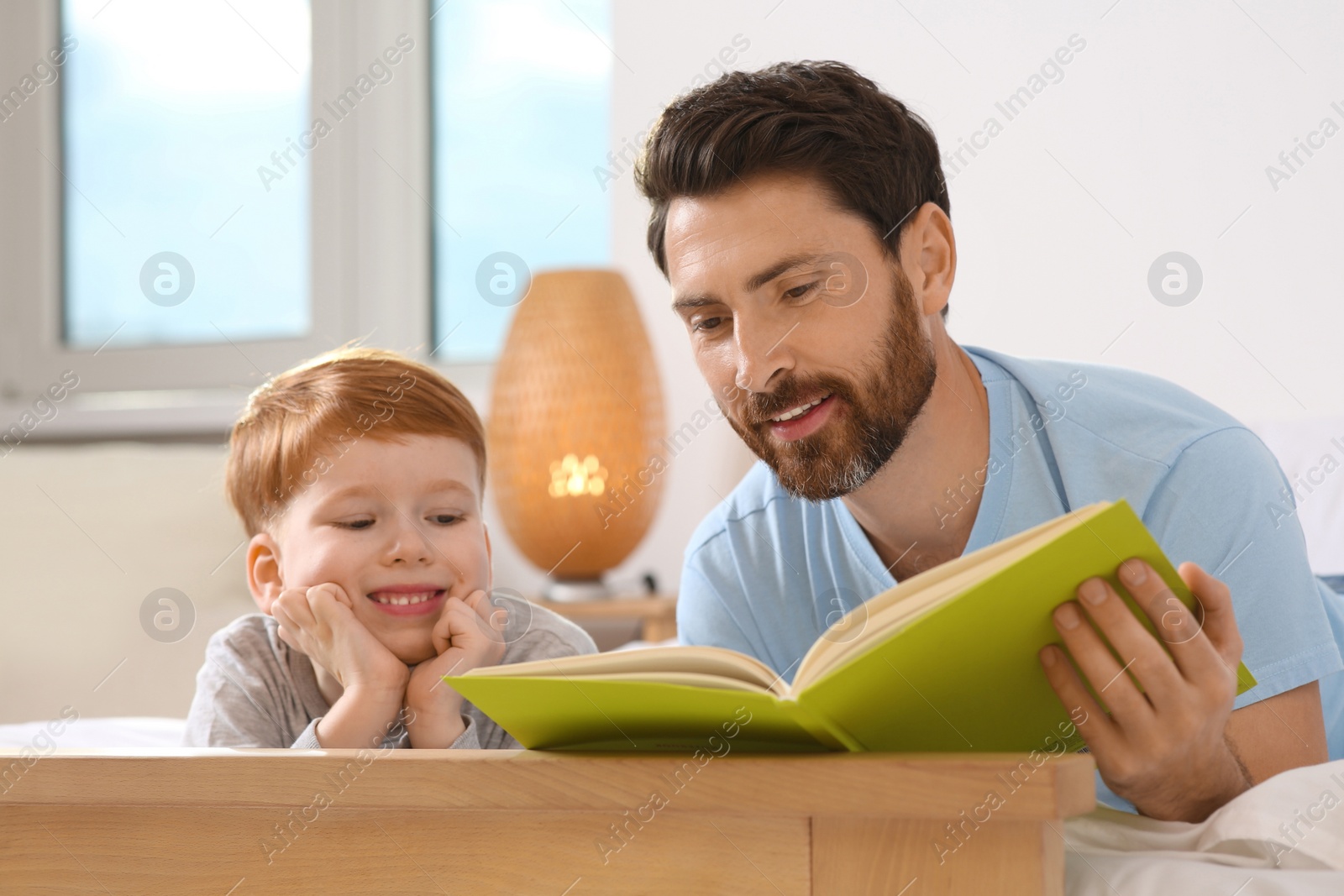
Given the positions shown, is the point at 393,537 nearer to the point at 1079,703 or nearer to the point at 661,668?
the point at 661,668

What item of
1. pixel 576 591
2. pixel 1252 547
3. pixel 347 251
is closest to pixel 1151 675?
pixel 1252 547

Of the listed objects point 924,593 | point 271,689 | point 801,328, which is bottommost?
point 271,689

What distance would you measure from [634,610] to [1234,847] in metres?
1.68

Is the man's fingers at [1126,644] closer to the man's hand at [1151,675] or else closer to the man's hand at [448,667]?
the man's hand at [1151,675]

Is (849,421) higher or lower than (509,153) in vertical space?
lower

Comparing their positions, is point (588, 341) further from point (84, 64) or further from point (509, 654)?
point (84, 64)

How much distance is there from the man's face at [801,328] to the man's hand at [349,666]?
0.41 meters

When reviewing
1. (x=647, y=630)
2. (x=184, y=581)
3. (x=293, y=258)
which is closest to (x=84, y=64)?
(x=293, y=258)

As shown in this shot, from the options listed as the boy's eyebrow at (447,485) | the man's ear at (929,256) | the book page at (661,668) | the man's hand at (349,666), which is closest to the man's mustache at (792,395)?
the man's ear at (929,256)

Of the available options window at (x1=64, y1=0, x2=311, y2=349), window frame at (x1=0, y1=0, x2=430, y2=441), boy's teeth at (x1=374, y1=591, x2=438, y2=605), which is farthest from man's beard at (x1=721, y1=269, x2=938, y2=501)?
window at (x1=64, y1=0, x2=311, y2=349)

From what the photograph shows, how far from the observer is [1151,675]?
67 centimetres

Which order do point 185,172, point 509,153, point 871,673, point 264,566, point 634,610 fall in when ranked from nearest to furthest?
point 871,673, point 264,566, point 634,610, point 509,153, point 185,172

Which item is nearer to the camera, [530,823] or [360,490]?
[530,823]

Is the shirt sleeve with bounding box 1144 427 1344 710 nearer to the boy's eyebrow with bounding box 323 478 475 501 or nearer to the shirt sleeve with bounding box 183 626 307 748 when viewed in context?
the boy's eyebrow with bounding box 323 478 475 501
